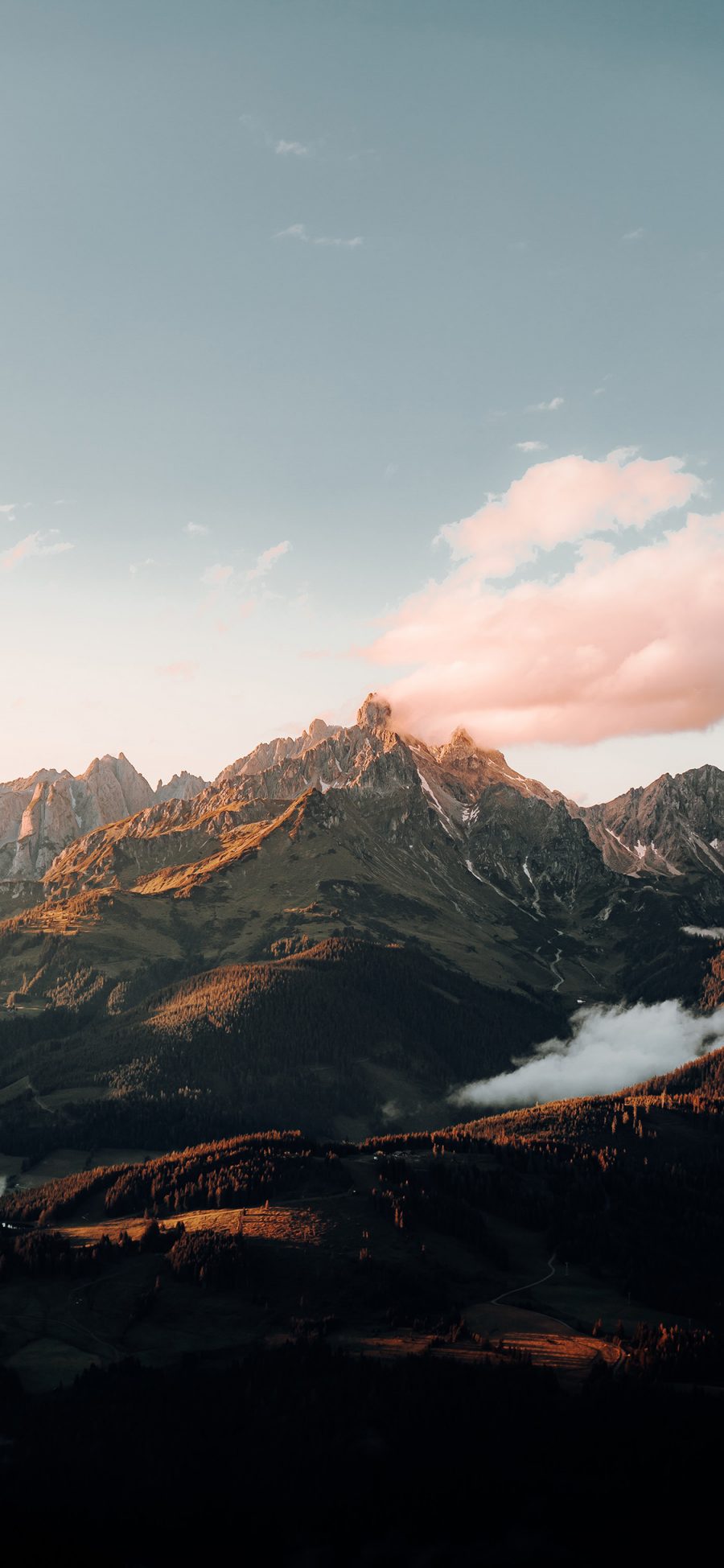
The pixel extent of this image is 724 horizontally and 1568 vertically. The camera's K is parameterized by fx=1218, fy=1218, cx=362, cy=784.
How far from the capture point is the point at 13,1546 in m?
198

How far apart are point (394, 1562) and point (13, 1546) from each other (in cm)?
6220

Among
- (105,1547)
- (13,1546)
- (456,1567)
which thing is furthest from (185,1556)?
(456,1567)

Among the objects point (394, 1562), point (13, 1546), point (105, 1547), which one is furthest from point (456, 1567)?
point (13, 1546)

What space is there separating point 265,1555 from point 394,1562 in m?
21.2

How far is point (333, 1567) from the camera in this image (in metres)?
198

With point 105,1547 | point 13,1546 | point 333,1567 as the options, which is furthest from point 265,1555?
point 13,1546

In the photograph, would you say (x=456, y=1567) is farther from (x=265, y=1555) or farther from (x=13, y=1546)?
(x=13, y=1546)

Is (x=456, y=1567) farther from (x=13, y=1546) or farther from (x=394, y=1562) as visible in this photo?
(x=13, y=1546)

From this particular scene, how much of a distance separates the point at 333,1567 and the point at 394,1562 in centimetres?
1010

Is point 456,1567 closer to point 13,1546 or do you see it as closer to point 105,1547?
point 105,1547

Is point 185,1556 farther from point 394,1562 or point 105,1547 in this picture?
point 394,1562

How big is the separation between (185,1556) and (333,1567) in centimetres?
2420

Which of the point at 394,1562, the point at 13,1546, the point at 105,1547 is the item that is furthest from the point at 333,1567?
the point at 13,1546

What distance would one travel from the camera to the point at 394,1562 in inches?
7840
